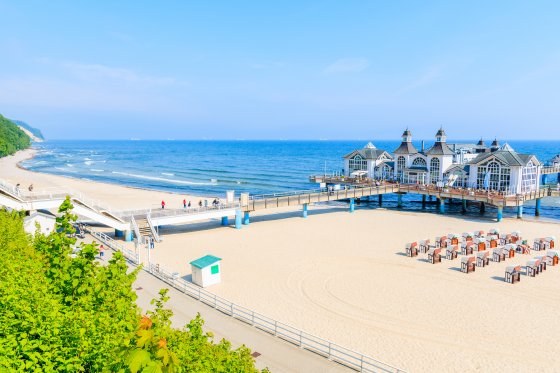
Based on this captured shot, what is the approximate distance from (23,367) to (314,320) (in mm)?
12466

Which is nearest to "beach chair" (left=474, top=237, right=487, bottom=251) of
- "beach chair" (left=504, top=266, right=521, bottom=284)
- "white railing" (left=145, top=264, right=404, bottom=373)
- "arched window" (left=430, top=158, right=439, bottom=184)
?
"beach chair" (left=504, top=266, right=521, bottom=284)

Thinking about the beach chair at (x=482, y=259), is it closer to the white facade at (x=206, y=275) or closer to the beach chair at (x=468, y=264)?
the beach chair at (x=468, y=264)

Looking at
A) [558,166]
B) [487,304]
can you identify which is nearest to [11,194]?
[487,304]

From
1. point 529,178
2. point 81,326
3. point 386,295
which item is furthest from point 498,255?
point 81,326

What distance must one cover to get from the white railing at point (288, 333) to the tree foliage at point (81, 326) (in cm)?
502

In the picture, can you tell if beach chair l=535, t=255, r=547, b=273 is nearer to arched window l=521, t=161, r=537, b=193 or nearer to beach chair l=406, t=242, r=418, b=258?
beach chair l=406, t=242, r=418, b=258

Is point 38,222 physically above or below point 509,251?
above

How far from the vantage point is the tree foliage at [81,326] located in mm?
7656

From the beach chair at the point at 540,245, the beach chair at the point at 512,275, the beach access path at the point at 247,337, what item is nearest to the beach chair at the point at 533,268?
the beach chair at the point at 512,275

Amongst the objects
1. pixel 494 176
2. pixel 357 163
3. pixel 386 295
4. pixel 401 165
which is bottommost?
pixel 386 295

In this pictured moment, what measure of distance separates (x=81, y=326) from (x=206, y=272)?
13.0 metres

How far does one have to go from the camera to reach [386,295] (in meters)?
20.8

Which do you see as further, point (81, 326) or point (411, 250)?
point (411, 250)

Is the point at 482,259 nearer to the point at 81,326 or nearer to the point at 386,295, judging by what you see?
the point at 386,295
